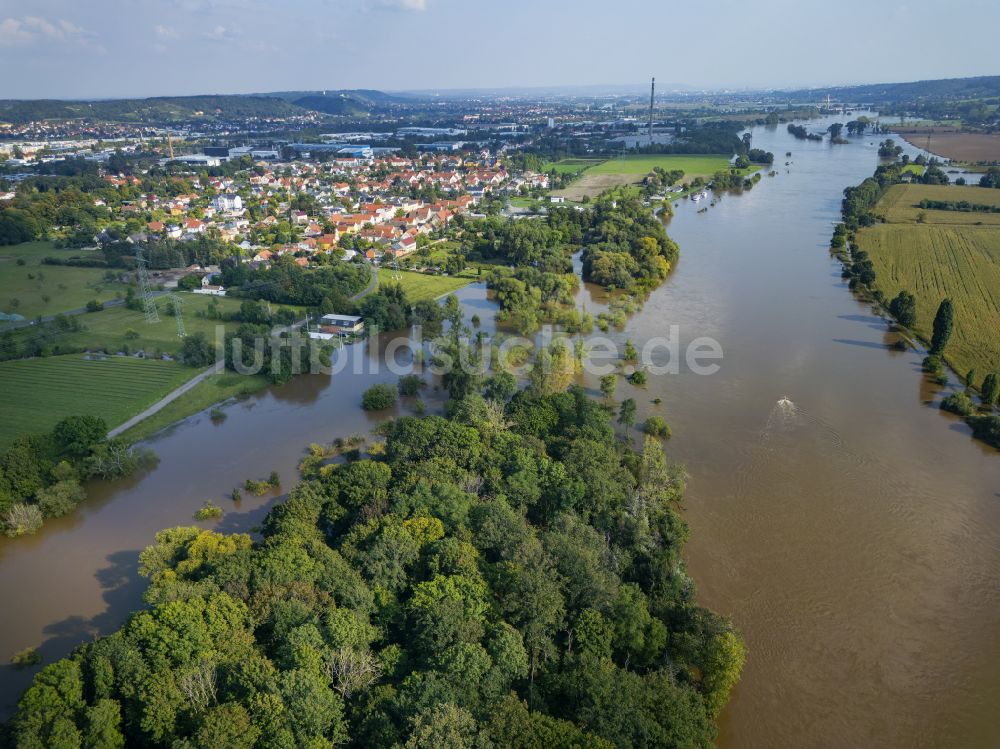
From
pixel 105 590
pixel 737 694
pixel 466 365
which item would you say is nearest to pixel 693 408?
pixel 466 365

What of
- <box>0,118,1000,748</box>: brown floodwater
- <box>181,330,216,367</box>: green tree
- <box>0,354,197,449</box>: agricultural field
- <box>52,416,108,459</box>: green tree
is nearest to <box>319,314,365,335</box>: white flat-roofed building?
<box>0,118,1000,748</box>: brown floodwater

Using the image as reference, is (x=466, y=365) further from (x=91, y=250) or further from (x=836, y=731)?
(x=91, y=250)

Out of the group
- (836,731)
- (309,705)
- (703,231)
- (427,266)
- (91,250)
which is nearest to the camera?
(309,705)

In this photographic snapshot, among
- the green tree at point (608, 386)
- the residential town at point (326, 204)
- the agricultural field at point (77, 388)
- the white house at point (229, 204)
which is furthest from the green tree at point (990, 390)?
the white house at point (229, 204)

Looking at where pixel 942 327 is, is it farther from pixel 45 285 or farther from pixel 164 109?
pixel 164 109

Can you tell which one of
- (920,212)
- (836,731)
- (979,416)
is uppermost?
(920,212)

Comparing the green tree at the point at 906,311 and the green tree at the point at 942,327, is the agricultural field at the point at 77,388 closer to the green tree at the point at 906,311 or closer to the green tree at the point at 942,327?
the green tree at the point at 942,327

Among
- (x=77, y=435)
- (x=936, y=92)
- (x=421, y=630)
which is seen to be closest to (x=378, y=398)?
(x=77, y=435)
